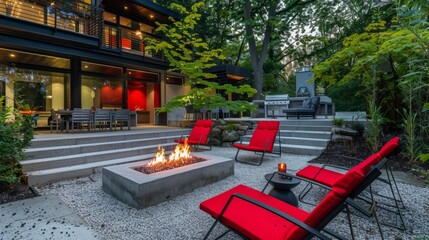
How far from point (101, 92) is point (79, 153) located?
19.4ft

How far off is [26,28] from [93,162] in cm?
534

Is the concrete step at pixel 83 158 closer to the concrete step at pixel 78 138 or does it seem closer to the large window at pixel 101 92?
the concrete step at pixel 78 138

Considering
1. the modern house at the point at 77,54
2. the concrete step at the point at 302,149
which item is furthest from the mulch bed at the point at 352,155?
the modern house at the point at 77,54

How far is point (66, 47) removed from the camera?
810 cm

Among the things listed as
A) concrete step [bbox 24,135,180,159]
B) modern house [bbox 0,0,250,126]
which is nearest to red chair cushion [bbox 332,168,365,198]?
concrete step [bbox 24,135,180,159]

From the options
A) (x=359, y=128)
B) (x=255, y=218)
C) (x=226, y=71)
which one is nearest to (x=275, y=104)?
(x=226, y=71)

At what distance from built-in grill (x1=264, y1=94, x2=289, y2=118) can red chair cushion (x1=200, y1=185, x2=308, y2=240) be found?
30.2 ft

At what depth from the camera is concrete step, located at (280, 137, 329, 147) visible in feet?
20.8

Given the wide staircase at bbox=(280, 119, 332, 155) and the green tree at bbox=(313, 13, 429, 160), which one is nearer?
the green tree at bbox=(313, 13, 429, 160)

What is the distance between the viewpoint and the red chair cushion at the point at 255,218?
1740 mm

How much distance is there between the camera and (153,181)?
3.06 meters

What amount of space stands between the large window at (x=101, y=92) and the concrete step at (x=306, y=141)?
822cm

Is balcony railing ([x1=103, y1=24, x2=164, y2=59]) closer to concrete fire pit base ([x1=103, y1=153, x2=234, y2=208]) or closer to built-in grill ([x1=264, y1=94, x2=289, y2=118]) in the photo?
built-in grill ([x1=264, y1=94, x2=289, y2=118])

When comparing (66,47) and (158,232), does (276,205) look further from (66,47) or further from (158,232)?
(66,47)
